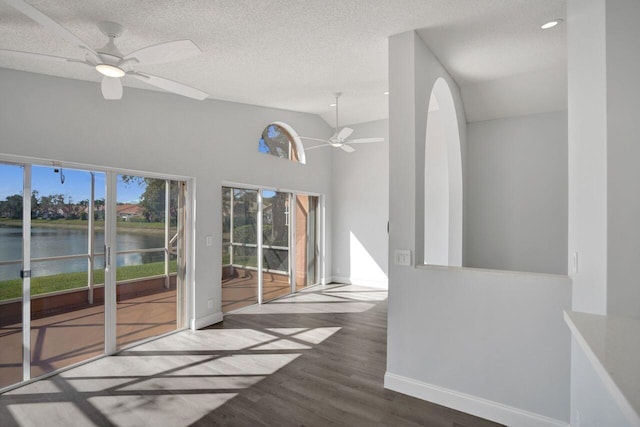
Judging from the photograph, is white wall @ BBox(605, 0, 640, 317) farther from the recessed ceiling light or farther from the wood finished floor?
the wood finished floor

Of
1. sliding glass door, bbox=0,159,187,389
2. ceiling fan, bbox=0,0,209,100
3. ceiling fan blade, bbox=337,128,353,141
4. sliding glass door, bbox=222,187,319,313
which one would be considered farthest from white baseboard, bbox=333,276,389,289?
ceiling fan, bbox=0,0,209,100

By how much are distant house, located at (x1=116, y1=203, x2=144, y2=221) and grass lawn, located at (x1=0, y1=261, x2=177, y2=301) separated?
22.7 inches

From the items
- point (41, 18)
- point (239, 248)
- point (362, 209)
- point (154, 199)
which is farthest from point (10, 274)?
point (362, 209)

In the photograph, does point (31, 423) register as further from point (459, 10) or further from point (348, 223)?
point (348, 223)

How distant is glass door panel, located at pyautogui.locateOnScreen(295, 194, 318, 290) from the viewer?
6312mm

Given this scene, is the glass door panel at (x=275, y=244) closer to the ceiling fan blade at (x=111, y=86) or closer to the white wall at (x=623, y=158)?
the ceiling fan blade at (x=111, y=86)

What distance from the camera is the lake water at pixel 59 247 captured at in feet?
9.10

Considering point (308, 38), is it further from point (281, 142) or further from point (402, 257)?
point (281, 142)

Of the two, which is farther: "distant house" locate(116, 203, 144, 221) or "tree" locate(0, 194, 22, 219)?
"distant house" locate(116, 203, 144, 221)

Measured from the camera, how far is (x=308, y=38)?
9.09 feet

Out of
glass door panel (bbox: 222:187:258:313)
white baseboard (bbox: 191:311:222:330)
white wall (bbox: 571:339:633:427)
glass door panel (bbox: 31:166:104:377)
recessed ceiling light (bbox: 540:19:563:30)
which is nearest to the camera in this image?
white wall (bbox: 571:339:633:427)

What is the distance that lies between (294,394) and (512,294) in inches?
74.8

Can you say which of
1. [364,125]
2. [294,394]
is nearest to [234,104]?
[364,125]

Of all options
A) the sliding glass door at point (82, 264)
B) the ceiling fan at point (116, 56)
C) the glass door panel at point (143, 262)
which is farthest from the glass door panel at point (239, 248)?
the ceiling fan at point (116, 56)
